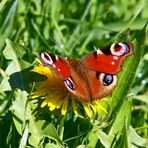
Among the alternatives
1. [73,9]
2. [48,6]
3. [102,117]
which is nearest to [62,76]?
[102,117]

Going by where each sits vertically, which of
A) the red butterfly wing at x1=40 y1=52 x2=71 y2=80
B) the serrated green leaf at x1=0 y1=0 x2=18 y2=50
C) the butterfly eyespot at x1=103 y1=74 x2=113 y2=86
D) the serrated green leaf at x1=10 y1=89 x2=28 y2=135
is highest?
the serrated green leaf at x1=0 y1=0 x2=18 y2=50

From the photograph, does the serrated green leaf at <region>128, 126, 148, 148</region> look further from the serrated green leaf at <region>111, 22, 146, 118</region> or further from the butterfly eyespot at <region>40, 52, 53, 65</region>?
the butterfly eyespot at <region>40, 52, 53, 65</region>

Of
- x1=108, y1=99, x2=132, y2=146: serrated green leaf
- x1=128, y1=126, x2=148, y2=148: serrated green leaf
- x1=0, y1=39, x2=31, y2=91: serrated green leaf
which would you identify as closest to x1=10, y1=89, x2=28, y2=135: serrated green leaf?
x1=0, y1=39, x2=31, y2=91: serrated green leaf

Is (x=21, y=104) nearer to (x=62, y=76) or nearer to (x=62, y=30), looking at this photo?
(x=62, y=76)

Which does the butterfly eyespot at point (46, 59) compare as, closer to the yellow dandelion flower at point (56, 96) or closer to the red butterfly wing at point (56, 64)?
the red butterfly wing at point (56, 64)

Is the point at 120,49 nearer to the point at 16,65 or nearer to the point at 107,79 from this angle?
the point at 107,79

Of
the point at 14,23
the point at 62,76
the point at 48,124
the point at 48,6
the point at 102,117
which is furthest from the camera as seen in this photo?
the point at 48,6

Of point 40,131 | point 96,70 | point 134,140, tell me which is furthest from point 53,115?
point 134,140
